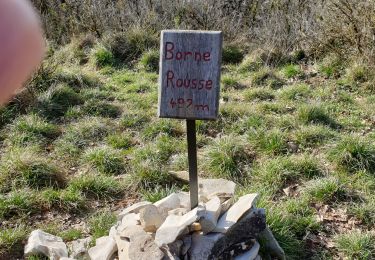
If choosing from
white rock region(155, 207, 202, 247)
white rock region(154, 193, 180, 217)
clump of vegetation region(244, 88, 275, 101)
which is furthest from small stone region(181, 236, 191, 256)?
clump of vegetation region(244, 88, 275, 101)

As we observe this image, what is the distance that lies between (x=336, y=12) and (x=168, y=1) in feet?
10.8

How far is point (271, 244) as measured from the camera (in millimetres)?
3299

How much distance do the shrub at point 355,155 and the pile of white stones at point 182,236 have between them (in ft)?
4.83

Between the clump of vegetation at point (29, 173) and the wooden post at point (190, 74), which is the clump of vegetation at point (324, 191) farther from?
the clump of vegetation at point (29, 173)

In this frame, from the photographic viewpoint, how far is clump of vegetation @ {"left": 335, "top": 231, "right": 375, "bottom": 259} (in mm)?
3330

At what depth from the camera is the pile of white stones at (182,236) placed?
2.88 m

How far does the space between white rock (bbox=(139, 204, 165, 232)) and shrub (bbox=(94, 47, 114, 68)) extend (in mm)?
4896

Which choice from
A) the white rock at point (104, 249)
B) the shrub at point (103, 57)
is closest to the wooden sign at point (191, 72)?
the white rock at point (104, 249)

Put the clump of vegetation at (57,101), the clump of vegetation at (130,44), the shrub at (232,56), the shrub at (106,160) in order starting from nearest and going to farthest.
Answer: the shrub at (106,160)
the clump of vegetation at (57,101)
the shrub at (232,56)
the clump of vegetation at (130,44)

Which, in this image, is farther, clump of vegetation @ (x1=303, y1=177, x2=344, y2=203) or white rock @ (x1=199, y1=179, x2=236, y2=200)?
clump of vegetation @ (x1=303, y1=177, x2=344, y2=203)

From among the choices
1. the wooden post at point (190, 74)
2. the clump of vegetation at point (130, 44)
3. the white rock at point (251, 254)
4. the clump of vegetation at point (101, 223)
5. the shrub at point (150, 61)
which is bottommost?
the clump of vegetation at point (101, 223)

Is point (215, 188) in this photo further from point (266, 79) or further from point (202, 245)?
point (266, 79)

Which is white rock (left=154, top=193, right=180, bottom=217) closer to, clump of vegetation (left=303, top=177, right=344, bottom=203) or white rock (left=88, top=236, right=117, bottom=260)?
white rock (left=88, top=236, right=117, bottom=260)

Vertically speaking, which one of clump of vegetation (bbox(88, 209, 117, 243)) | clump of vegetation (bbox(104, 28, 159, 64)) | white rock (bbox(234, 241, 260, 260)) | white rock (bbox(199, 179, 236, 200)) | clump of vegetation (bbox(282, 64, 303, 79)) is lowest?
clump of vegetation (bbox(88, 209, 117, 243))
